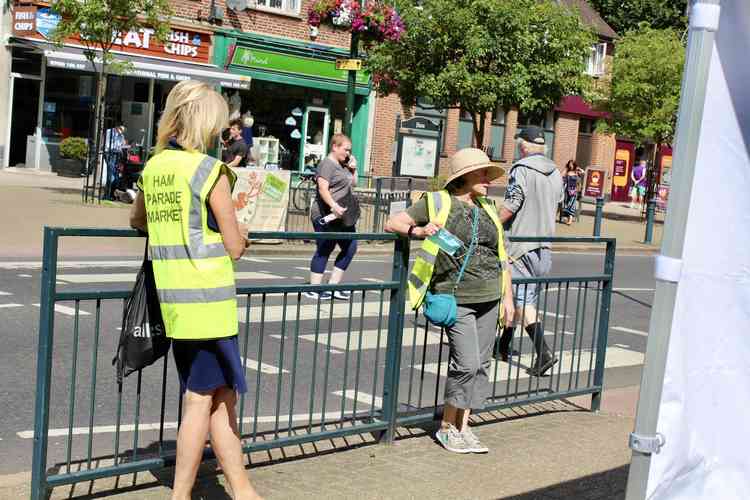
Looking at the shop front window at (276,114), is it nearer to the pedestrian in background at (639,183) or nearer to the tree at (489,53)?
the tree at (489,53)

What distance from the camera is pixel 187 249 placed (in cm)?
425

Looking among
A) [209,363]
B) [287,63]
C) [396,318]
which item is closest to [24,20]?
[287,63]

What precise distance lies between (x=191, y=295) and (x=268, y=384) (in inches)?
135

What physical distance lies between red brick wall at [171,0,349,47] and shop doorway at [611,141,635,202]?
12.8 meters

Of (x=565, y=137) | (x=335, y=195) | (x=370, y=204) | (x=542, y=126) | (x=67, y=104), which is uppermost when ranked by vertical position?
(x=542, y=126)

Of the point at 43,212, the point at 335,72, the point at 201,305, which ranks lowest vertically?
the point at 43,212

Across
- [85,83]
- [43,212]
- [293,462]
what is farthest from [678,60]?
[293,462]

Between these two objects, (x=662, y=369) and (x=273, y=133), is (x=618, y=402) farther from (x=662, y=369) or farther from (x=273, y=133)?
(x=273, y=133)

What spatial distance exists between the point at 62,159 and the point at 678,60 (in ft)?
56.8

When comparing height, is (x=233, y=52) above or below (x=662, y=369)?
above

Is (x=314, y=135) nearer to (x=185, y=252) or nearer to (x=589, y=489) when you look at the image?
(x=589, y=489)

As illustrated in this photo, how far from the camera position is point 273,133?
3234cm

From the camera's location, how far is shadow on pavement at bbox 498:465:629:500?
545cm

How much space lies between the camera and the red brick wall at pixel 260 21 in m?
29.6
